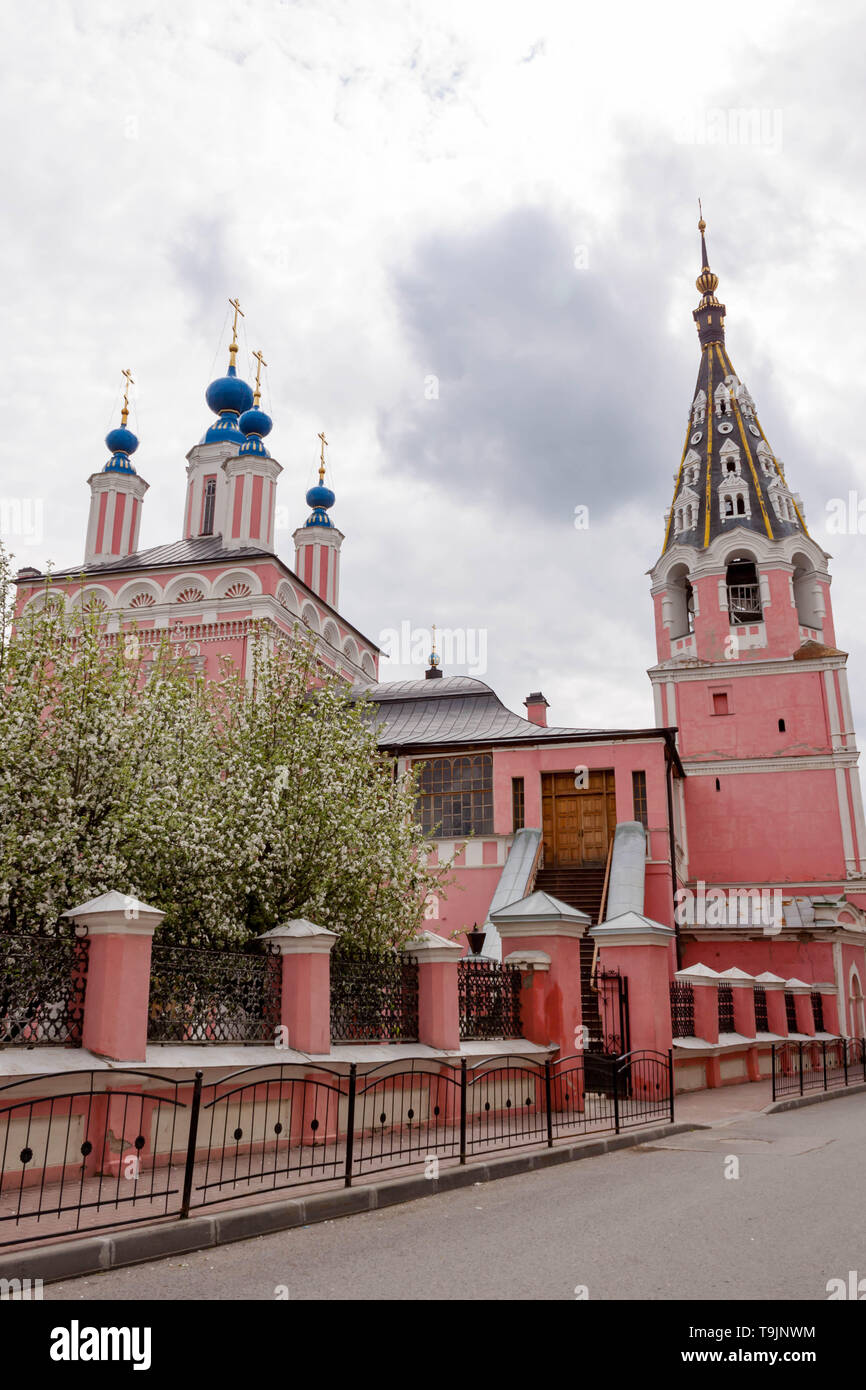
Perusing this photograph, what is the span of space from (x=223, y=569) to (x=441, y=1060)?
16763 millimetres

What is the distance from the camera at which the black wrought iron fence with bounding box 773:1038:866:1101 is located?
18.9 meters

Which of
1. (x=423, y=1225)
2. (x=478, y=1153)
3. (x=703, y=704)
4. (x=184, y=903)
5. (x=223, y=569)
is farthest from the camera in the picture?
(x=703, y=704)

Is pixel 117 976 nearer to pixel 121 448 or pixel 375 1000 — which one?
pixel 375 1000

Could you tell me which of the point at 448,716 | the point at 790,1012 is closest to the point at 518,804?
the point at 448,716

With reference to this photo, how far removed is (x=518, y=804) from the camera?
25.4 metres

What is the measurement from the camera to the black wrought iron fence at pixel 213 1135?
275 inches

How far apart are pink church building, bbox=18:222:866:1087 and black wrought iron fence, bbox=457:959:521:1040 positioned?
2.68 metres

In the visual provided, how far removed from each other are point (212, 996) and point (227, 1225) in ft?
11.7

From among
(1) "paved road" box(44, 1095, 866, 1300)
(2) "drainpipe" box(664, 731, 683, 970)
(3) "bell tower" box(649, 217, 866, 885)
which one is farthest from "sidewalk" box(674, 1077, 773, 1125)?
(3) "bell tower" box(649, 217, 866, 885)

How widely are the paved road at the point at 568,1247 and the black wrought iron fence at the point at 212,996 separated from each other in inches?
113

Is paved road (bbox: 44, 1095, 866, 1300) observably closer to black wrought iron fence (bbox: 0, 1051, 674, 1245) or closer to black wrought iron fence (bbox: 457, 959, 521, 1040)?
black wrought iron fence (bbox: 0, 1051, 674, 1245)
